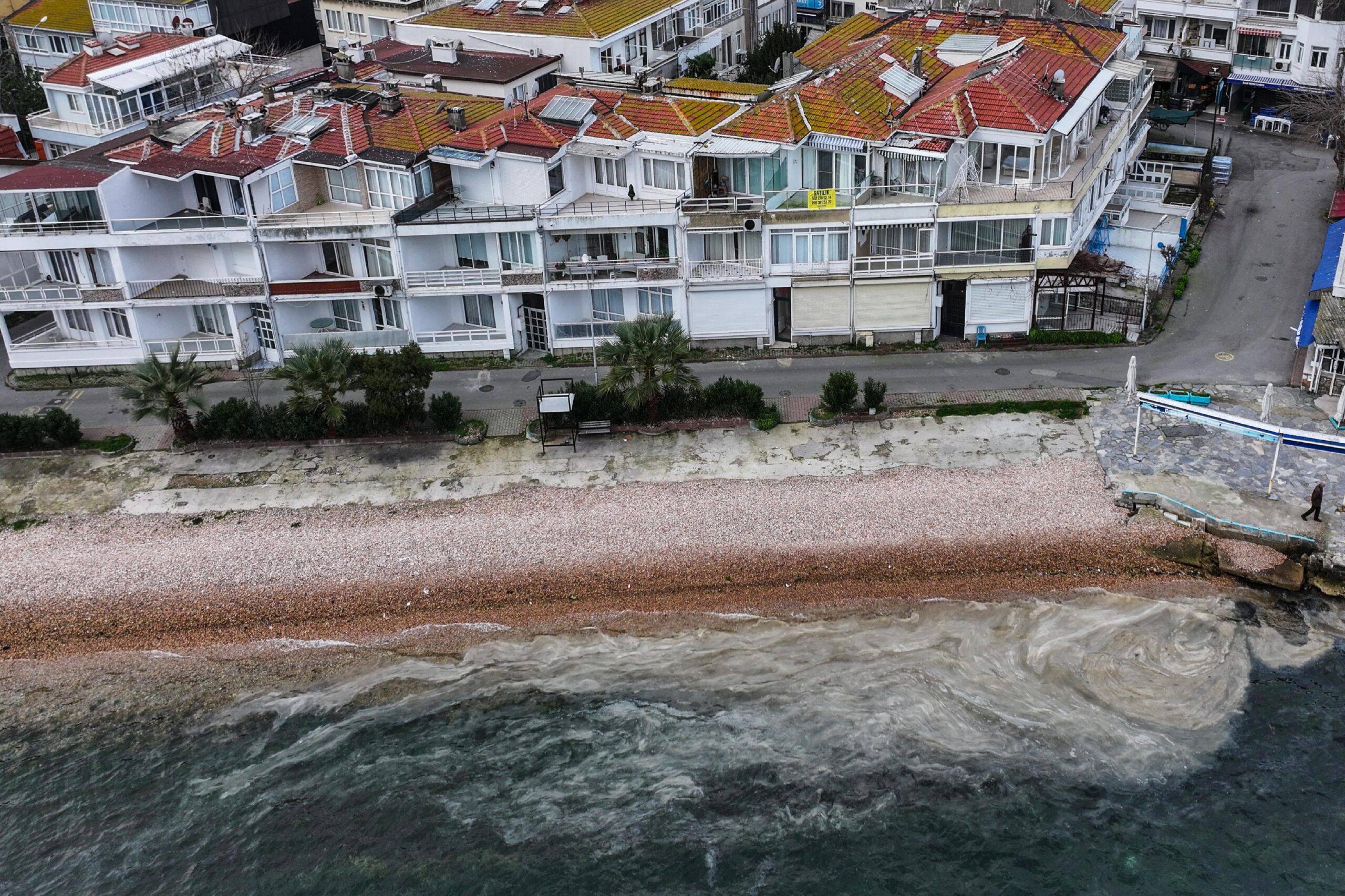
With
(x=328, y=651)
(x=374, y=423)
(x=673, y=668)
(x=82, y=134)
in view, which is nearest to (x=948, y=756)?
(x=673, y=668)

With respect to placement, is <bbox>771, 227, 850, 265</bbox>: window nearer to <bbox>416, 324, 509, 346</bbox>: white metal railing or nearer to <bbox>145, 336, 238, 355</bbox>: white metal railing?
<bbox>416, 324, 509, 346</bbox>: white metal railing

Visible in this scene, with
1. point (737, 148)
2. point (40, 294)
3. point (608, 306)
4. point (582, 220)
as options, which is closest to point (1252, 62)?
point (737, 148)

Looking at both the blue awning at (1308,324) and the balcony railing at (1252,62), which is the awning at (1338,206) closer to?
the blue awning at (1308,324)

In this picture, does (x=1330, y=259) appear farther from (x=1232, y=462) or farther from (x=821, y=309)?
(x=821, y=309)

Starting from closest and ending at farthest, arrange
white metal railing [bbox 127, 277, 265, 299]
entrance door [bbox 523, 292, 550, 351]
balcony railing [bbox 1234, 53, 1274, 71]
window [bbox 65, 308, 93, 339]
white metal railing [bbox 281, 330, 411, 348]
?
white metal railing [bbox 127, 277, 265, 299]
white metal railing [bbox 281, 330, 411, 348]
entrance door [bbox 523, 292, 550, 351]
window [bbox 65, 308, 93, 339]
balcony railing [bbox 1234, 53, 1274, 71]

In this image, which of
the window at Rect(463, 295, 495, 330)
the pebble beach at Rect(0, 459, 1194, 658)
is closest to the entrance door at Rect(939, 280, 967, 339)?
the pebble beach at Rect(0, 459, 1194, 658)


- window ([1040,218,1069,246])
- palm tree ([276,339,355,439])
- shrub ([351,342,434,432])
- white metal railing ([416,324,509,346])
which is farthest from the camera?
white metal railing ([416,324,509,346])
